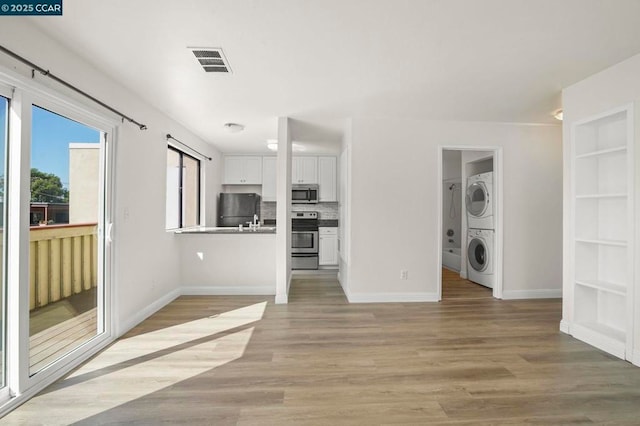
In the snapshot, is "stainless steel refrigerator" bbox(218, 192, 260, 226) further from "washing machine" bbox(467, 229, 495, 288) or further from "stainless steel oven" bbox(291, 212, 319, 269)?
"washing machine" bbox(467, 229, 495, 288)

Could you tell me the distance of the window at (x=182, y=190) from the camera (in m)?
4.70

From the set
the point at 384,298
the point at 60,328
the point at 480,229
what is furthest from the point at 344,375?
the point at 480,229

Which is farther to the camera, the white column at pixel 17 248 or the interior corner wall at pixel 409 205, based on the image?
the interior corner wall at pixel 409 205

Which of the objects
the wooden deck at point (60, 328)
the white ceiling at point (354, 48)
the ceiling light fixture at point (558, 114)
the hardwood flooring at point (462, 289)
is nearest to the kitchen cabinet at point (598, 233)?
the white ceiling at point (354, 48)

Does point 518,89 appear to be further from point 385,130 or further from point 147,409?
point 147,409

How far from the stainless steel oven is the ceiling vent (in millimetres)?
3746

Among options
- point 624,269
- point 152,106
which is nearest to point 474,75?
point 624,269

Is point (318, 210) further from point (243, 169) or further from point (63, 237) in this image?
point (63, 237)

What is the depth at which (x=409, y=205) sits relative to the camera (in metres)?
4.09

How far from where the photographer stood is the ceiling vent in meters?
2.33

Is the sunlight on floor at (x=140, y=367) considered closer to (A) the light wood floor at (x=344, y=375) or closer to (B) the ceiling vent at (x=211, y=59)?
(A) the light wood floor at (x=344, y=375)

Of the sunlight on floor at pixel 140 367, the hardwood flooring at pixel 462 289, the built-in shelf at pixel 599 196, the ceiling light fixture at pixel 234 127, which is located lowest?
the sunlight on floor at pixel 140 367

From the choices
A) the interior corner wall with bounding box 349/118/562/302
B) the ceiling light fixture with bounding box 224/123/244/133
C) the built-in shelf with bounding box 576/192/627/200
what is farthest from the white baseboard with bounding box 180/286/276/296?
the built-in shelf with bounding box 576/192/627/200

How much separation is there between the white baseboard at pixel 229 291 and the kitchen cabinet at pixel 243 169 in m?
2.53
